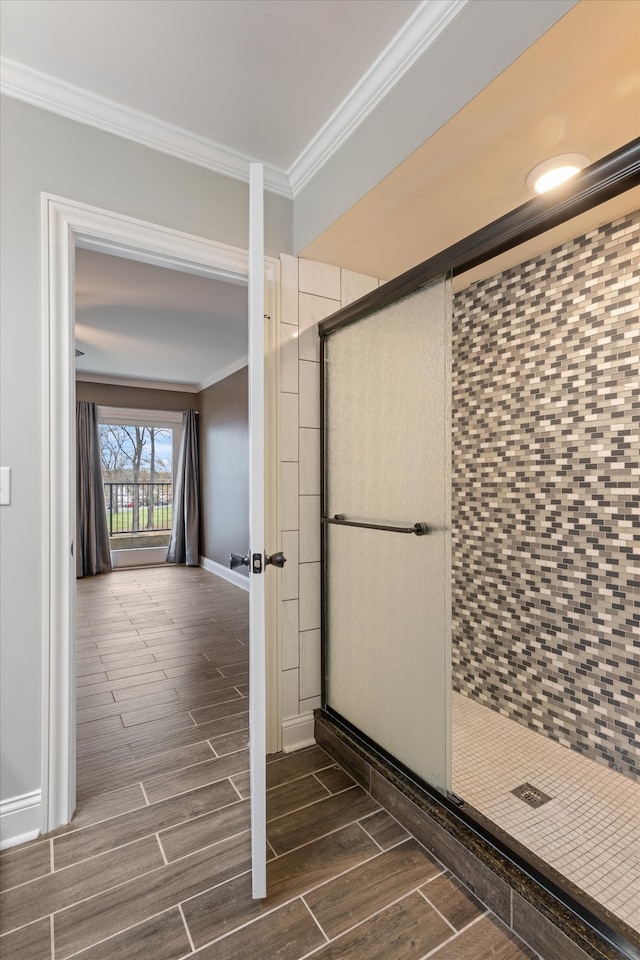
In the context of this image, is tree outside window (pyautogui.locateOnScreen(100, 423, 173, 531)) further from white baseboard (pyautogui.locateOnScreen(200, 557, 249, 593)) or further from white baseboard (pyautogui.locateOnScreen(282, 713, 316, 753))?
white baseboard (pyautogui.locateOnScreen(282, 713, 316, 753))

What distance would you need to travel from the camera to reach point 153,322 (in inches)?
168

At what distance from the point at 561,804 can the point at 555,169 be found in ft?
7.49

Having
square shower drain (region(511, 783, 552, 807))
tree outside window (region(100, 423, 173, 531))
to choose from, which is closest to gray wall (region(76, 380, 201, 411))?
tree outside window (region(100, 423, 173, 531))

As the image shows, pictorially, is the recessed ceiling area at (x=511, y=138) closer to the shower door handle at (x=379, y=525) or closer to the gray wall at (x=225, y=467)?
the shower door handle at (x=379, y=525)

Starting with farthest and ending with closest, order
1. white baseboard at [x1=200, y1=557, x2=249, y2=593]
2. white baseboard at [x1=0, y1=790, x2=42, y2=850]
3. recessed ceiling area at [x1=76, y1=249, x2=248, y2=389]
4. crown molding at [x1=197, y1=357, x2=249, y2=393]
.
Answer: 1. crown molding at [x1=197, y1=357, x2=249, y2=393]
2. white baseboard at [x1=200, y1=557, x2=249, y2=593]
3. recessed ceiling area at [x1=76, y1=249, x2=248, y2=389]
4. white baseboard at [x1=0, y1=790, x2=42, y2=850]

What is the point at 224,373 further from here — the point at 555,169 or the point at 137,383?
the point at 555,169

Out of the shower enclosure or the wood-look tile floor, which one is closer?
the wood-look tile floor

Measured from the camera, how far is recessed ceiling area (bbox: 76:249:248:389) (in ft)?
10.8

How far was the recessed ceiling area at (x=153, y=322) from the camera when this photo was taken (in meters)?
3.28

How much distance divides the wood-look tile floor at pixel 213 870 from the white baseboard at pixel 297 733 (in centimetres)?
6

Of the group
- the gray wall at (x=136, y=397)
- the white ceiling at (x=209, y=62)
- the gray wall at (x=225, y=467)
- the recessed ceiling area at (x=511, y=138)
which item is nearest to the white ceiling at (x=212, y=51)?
the white ceiling at (x=209, y=62)

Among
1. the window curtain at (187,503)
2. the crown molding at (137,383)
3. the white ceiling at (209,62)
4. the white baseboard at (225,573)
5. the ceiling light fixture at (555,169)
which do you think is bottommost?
the white baseboard at (225,573)

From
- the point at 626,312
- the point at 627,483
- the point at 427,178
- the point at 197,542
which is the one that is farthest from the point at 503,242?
the point at 197,542

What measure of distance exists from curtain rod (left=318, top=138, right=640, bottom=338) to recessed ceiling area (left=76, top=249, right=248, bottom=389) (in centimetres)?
102
